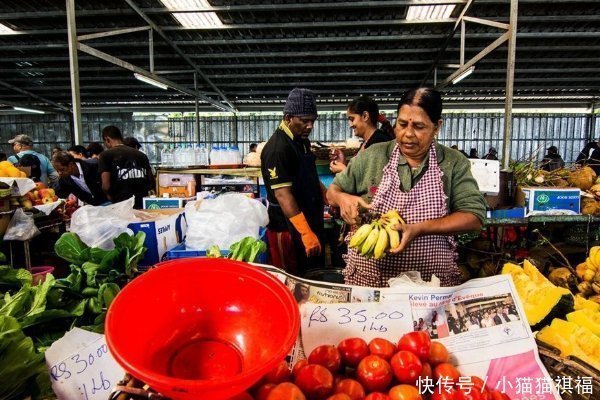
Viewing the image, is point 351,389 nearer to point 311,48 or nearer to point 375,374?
point 375,374

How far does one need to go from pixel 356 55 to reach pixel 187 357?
30.6 ft

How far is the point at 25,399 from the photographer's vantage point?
1153mm

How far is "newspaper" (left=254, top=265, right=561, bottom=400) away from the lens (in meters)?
1.18

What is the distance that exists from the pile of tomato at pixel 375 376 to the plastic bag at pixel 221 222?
139cm

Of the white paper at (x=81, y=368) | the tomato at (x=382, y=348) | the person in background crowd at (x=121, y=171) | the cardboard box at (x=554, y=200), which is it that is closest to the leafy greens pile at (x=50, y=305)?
the white paper at (x=81, y=368)

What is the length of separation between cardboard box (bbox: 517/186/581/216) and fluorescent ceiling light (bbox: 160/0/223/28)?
6240 millimetres

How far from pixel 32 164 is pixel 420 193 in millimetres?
6938

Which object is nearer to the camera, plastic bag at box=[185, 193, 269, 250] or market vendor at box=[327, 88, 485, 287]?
market vendor at box=[327, 88, 485, 287]

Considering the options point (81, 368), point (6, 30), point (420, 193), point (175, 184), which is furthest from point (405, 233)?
point (6, 30)

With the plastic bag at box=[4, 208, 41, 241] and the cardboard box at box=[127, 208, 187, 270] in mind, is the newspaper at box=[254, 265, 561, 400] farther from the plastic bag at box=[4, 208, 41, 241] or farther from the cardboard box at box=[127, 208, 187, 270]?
the plastic bag at box=[4, 208, 41, 241]

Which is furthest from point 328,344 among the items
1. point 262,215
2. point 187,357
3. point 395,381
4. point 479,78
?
point 479,78

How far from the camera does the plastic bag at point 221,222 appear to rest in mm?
2424

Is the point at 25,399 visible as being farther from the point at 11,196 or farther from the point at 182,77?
the point at 182,77

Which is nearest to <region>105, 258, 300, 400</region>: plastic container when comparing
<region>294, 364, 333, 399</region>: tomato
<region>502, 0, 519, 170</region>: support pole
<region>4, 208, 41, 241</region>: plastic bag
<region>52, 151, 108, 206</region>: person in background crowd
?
<region>294, 364, 333, 399</region>: tomato
